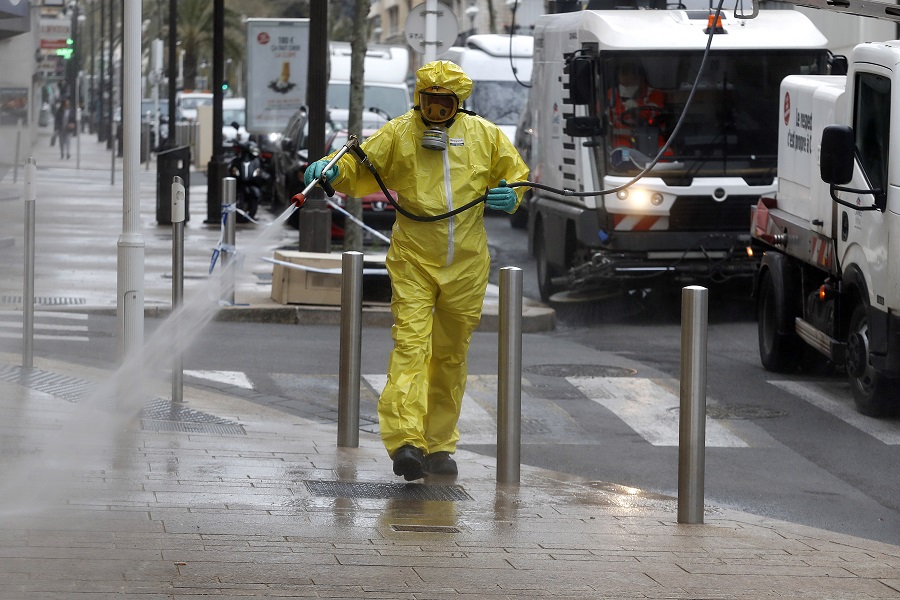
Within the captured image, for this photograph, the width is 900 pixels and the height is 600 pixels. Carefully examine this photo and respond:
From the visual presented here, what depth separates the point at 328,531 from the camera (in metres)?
5.86

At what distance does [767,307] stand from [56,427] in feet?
20.7

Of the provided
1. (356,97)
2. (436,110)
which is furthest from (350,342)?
(356,97)

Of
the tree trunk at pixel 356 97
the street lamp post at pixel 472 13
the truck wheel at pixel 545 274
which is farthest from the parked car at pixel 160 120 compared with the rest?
the truck wheel at pixel 545 274

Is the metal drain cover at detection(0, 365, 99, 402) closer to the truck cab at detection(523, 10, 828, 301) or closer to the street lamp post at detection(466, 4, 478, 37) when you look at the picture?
the truck cab at detection(523, 10, 828, 301)

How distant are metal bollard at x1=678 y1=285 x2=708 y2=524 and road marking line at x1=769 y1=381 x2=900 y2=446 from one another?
119 inches

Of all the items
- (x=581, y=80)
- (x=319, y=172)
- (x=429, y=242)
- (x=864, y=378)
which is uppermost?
(x=581, y=80)

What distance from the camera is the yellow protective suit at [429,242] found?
700cm

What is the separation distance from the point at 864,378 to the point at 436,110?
412 cm

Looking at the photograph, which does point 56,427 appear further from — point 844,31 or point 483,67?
point 844,31

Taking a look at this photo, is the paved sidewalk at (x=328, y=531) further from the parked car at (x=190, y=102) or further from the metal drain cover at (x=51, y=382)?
the parked car at (x=190, y=102)

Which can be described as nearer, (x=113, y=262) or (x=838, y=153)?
(x=838, y=153)

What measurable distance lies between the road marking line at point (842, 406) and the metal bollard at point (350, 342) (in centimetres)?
335

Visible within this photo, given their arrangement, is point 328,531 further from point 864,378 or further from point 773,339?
point 773,339

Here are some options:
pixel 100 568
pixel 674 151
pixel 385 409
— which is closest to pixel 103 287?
pixel 674 151
